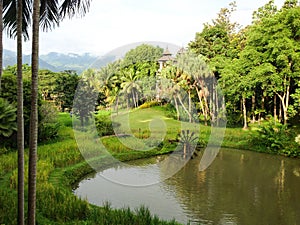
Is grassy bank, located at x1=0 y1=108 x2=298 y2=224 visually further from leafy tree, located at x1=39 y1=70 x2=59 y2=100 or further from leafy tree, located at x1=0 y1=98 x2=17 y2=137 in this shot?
leafy tree, located at x1=39 y1=70 x2=59 y2=100

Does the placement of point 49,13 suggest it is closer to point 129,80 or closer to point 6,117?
point 6,117

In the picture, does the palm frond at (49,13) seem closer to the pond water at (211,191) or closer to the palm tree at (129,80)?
the pond water at (211,191)

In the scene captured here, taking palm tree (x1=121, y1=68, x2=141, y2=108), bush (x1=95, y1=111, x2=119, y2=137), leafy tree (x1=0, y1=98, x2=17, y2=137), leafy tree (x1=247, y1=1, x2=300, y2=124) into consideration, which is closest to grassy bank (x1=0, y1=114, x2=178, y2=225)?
leafy tree (x1=0, y1=98, x2=17, y2=137)

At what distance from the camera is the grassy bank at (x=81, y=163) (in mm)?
5684

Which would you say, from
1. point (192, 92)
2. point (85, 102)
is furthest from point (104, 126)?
point (192, 92)

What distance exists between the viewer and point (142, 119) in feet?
58.2

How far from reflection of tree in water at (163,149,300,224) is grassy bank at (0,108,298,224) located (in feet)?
5.11

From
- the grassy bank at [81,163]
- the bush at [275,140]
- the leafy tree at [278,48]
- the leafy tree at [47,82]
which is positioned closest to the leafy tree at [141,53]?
the grassy bank at [81,163]

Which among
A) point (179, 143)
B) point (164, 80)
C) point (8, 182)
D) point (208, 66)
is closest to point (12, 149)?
point (8, 182)

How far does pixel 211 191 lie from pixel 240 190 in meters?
0.78

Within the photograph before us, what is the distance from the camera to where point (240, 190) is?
340 inches

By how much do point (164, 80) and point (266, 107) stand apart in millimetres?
6160

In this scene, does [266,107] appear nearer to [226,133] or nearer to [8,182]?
[226,133]

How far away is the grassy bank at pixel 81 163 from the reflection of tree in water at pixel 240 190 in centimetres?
156
